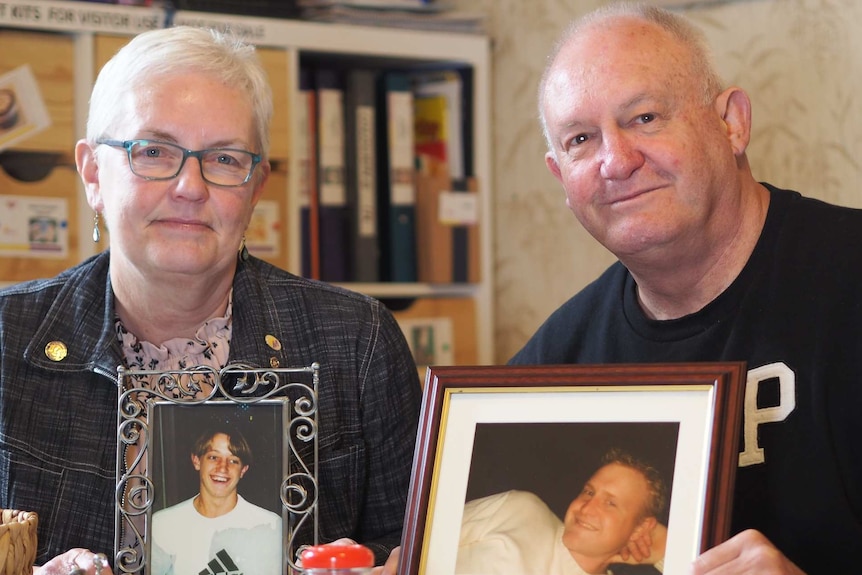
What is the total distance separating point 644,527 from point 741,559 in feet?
0.29

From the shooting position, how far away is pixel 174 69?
1.40 m

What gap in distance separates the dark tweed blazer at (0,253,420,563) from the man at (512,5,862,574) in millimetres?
361

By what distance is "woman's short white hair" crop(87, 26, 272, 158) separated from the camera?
1411 millimetres

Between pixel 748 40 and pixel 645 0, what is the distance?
0.28 meters

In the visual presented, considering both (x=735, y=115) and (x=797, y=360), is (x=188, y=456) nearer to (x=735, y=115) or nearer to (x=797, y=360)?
(x=797, y=360)

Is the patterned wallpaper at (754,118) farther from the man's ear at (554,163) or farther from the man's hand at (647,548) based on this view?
the man's hand at (647,548)

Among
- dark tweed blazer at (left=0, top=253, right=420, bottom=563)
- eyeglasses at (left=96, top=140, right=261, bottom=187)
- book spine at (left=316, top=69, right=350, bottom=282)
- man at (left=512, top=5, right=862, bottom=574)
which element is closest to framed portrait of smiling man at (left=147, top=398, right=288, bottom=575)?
dark tweed blazer at (left=0, top=253, right=420, bottom=563)

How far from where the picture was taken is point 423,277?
2.63 m

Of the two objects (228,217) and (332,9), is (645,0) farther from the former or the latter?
(228,217)

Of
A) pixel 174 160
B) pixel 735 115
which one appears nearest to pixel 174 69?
pixel 174 160

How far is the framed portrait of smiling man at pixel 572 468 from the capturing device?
0.96 meters

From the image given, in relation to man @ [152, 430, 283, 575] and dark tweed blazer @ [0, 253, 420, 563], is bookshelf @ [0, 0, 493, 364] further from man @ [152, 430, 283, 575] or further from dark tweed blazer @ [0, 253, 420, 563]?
man @ [152, 430, 283, 575]

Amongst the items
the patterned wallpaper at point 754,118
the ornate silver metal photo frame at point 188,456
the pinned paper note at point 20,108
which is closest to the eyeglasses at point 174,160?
the ornate silver metal photo frame at point 188,456

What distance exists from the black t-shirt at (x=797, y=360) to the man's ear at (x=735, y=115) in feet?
0.31
